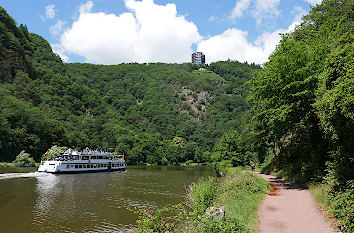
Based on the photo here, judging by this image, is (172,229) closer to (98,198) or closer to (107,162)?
(98,198)

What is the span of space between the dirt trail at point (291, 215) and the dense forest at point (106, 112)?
2892cm

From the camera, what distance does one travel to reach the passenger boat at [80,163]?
49281 mm

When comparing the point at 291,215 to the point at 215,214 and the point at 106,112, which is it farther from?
the point at 106,112

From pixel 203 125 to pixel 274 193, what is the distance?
145282 millimetres

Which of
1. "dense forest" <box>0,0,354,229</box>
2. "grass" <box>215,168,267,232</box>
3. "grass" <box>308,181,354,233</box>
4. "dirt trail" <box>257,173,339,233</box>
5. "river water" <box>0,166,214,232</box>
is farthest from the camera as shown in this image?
"river water" <box>0,166,214,232</box>

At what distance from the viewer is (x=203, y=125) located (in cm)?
16275

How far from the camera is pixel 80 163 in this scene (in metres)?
54.7

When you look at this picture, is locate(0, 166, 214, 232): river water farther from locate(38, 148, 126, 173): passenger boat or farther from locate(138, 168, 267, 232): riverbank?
locate(38, 148, 126, 173): passenger boat

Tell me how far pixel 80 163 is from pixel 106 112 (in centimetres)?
9582

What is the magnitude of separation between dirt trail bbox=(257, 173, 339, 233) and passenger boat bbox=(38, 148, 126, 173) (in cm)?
4342

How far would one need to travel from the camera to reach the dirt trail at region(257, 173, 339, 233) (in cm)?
1022

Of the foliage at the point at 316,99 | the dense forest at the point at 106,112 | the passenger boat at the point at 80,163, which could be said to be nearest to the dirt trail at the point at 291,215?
the foliage at the point at 316,99

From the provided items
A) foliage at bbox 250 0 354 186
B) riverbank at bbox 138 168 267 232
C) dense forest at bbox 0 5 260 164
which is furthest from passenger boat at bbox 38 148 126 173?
foliage at bbox 250 0 354 186

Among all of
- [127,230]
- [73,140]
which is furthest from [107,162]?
[127,230]
